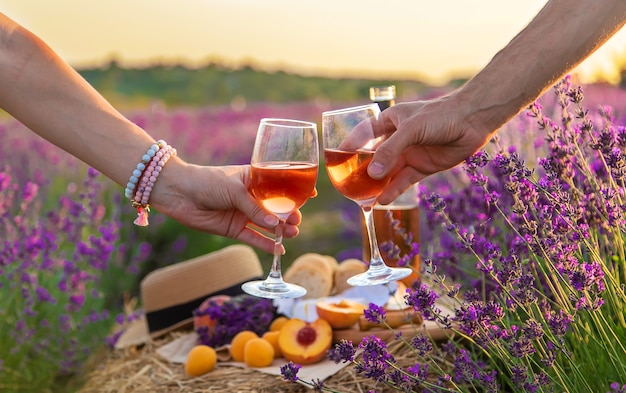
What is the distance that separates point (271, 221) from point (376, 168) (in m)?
0.46

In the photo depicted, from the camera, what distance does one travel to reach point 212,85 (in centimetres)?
1348

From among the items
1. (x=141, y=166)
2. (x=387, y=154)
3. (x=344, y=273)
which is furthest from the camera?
(x=344, y=273)

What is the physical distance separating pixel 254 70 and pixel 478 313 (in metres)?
12.2

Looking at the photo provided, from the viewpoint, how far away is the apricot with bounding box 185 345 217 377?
3.01 meters

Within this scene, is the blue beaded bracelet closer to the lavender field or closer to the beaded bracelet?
the beaded bracelet

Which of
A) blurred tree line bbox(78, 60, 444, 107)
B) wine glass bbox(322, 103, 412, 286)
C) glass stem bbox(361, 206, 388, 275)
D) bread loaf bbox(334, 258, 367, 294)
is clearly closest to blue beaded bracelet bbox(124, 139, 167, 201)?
wine glass bbox(322, 103, 412, 286)

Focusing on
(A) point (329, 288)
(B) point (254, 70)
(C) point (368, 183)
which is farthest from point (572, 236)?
(B) point (254, 70)

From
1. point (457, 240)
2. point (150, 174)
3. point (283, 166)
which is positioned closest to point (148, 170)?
point (150, 174)

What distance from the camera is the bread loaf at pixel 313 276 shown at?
353cm

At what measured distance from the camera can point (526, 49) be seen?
2.24 metres

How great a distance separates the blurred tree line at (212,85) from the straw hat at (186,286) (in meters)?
8.21

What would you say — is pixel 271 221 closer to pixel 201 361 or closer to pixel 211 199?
pixel 211 199

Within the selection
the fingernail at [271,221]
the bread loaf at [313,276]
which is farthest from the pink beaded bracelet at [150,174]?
the bread loaf at [313,276]

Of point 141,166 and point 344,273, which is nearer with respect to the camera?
point 141,166
